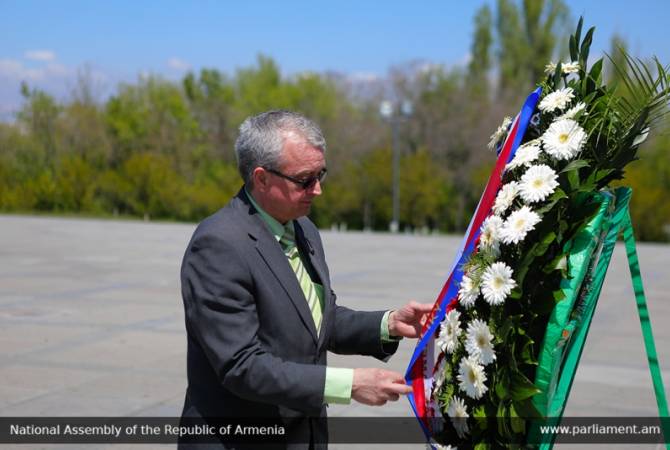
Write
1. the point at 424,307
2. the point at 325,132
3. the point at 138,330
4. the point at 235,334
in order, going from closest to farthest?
→ 1. the point at 235,334
2. the point at 424,307
3. the point at 138,330
4. the point at 325,132

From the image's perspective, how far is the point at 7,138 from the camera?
1998 inches

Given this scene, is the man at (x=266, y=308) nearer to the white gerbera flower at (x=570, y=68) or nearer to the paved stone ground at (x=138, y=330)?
the white gerbera flower at (x=570, y=68)

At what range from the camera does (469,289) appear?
8.82 feet

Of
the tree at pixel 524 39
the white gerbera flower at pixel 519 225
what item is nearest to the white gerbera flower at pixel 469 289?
the white gerbera flower at pixel 519 225

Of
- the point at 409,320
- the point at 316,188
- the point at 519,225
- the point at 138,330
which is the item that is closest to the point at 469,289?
the point at 519,225

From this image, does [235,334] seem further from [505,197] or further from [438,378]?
[505,197]

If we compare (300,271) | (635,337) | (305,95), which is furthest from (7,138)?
(300,271)

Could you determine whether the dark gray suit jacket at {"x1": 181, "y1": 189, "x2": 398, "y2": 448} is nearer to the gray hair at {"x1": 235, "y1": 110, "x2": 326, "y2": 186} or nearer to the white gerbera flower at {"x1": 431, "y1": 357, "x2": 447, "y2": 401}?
the gray hair at {"x1": 235, "y1": 110, "x2": 326, "y2": 186}

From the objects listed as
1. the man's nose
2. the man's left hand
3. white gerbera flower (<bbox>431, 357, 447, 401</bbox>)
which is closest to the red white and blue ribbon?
white gerbera flower (<bbox>431, 357, 447, 401</bbox>)

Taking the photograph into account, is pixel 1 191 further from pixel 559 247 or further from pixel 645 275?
pixel 559 247

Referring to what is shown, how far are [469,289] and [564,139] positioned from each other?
54 cm

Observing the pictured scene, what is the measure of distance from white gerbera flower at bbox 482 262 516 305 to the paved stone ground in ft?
10.5

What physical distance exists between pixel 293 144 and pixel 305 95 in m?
55.9

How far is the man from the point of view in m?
2.58
